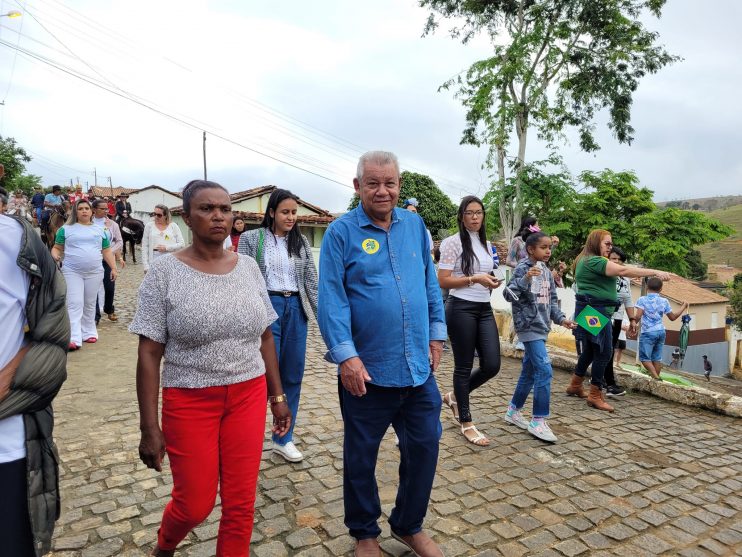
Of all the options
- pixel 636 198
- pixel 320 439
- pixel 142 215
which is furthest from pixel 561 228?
pixel 142 215

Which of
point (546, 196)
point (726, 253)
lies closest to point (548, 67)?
point (546, 196)

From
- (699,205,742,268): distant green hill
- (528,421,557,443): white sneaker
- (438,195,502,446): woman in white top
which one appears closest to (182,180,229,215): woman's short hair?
(438,195,502,446): woman in white top

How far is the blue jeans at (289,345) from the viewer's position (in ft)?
12.4

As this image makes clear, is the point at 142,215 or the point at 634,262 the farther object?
the point at 142,215

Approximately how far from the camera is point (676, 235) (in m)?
17.8

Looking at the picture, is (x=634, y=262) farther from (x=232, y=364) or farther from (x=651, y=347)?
(x=232, y=364)

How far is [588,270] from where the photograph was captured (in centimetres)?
536

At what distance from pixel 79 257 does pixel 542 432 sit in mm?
6144

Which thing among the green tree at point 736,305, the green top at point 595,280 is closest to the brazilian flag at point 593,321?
the green top at point 595,280

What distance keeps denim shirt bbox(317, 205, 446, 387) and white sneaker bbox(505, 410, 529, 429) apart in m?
2.57

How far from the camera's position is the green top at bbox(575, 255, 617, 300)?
17.0 ft

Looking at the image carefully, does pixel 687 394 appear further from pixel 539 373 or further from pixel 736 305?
pixel 736 305

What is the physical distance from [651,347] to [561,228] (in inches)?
416

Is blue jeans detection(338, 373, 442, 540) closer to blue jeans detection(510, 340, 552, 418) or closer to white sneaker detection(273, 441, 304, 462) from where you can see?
white sneaker detection(273, 441, 304, 462)
